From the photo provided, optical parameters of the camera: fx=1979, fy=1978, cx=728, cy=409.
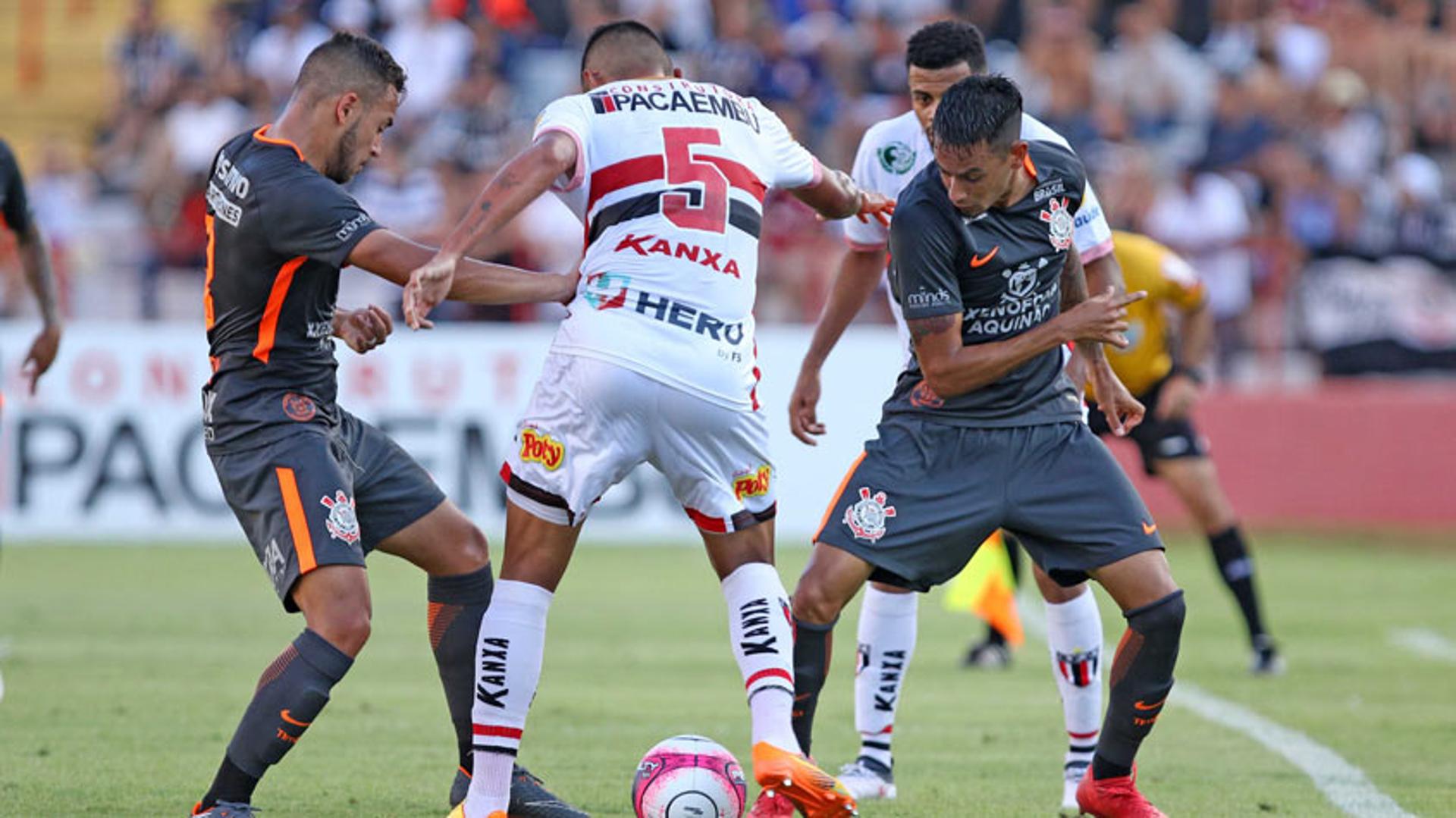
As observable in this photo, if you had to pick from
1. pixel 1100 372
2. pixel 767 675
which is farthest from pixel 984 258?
pixel 767 675

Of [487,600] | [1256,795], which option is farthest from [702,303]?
[1256,795]

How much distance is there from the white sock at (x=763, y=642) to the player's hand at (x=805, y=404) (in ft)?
4.01

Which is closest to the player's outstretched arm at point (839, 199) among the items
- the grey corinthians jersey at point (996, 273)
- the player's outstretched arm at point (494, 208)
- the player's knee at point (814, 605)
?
the grey corinthians jersey at point (996, 273)

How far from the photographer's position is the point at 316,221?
231 inches

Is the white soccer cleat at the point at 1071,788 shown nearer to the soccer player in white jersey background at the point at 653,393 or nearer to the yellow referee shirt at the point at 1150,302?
the soccer player in white jersey background at the point at 653,393

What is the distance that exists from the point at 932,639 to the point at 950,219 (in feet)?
19.9

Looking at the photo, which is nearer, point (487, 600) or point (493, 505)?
point (487, 600)

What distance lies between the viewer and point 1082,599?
7332 millimetres

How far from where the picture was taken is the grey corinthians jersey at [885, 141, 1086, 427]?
625cm

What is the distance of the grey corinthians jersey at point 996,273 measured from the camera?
6.25 meters

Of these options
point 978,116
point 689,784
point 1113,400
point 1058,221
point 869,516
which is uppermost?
point 978,116

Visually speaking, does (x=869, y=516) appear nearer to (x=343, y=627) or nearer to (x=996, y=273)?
(x=996, y=273)

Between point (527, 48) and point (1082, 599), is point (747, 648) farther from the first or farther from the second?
point (527, 48)

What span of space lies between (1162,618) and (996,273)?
122cm
